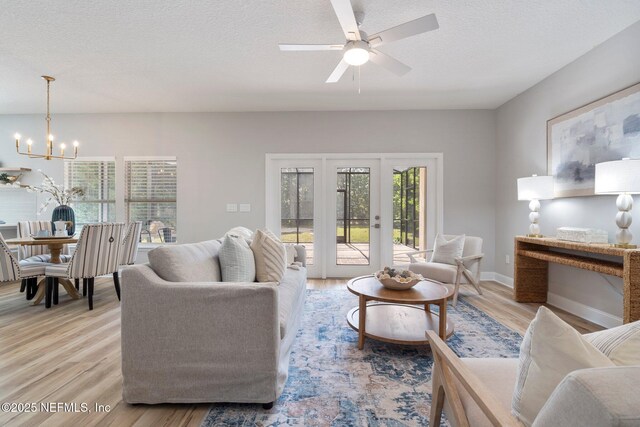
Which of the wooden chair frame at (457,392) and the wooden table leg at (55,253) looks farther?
the wooden table leg at (55,253)

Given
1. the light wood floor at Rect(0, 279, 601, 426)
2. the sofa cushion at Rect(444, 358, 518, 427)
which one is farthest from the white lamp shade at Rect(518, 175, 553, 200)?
the sofa cushion at Rect(444, 358, 518, 427)

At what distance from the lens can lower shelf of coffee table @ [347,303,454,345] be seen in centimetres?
210

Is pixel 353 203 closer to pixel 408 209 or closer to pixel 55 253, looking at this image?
pixel 408 209

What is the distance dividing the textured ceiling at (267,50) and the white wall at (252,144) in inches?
14.4

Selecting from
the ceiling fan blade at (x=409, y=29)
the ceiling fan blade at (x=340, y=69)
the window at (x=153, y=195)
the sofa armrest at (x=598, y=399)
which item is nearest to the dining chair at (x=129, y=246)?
the window at (x=153, y=195)

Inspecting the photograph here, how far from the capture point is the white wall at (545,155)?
2551 mm

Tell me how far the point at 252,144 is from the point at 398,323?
343 centimetres

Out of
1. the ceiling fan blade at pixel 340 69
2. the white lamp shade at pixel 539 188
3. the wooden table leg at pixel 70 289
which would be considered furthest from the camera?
the wooden table leg at pixel 70 289

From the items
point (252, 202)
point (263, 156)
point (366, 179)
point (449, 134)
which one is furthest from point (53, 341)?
point (449, 134)

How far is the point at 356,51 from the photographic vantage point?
84.0 inches

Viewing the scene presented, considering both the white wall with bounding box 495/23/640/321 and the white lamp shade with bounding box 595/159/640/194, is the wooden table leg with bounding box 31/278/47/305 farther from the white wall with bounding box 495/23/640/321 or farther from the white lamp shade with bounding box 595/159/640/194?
the white wall with bounding box 495/23/640/321

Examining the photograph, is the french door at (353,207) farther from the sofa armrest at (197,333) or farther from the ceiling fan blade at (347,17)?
the sofa armrest at (197,333)

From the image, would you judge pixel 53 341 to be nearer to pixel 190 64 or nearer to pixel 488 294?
pixel 190 64

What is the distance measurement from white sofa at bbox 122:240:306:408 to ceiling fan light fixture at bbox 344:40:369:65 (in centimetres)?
181
